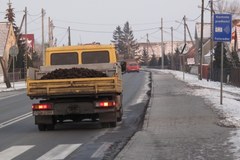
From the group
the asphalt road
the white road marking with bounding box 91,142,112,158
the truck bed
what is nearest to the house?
the asphalt road

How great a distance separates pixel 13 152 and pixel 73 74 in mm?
3831

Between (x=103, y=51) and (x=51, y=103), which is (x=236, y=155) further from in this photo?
(x=103, y=51)

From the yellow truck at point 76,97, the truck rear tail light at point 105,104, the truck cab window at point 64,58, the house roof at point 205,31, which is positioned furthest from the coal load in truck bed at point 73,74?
the house roof at point 205,31

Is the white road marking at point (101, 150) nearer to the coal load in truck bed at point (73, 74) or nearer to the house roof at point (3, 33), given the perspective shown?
the coal load in truck bed at point (73, 74)

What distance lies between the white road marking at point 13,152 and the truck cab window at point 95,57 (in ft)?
17.9

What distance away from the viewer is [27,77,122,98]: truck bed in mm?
14680

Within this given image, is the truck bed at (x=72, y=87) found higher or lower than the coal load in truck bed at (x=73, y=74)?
lower

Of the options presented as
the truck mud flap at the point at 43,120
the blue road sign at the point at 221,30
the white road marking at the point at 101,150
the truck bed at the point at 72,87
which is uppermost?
the blue road sign at the point at 221,30

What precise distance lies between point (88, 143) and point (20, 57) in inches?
2394

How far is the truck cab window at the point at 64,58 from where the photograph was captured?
57.3ft

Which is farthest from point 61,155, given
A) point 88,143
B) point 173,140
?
point 173,140

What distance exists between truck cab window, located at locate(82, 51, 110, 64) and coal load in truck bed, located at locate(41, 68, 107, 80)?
222cm

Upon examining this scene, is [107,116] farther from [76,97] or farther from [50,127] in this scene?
[50,127]

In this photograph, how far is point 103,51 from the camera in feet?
57.5
